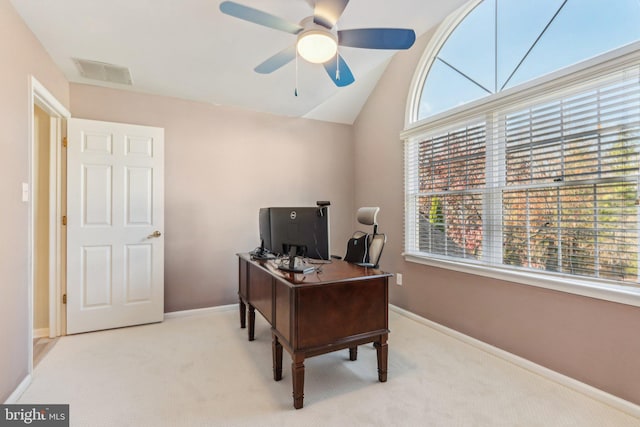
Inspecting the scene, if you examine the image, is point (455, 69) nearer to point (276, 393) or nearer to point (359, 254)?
point (359, 254)

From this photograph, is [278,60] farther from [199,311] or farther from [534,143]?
[199,311]

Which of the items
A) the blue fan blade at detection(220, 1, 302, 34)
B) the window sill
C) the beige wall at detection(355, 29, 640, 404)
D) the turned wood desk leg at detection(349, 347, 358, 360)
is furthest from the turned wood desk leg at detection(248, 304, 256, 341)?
the blue fan blade at detection(220, 1, 302, 34)

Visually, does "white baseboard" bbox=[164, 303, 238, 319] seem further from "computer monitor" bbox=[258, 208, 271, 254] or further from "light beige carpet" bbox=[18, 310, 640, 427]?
"computer monitor" bbox=[258, 208, 271, 254]

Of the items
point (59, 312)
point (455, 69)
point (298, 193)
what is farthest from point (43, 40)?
point (455, 69)

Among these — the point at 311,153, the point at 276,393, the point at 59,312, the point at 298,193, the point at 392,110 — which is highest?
the point at 392,110

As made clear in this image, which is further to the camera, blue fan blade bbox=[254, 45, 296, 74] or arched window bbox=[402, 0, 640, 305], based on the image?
blue fan blade bbox=[254, 45, 296, 74]

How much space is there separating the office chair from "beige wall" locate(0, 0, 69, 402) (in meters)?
2.45

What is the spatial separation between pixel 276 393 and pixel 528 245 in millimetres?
2152

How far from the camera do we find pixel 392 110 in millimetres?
3682

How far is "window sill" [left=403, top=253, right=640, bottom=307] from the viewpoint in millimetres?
1852

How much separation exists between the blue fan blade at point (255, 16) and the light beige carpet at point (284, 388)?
2230 mm

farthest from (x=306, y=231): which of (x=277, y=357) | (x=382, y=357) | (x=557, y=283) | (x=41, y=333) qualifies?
(x=41, y=333)

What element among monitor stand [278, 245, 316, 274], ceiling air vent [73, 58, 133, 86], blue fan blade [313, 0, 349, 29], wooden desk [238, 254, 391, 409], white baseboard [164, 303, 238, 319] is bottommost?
white baseboard [164, 303, 238, 319]

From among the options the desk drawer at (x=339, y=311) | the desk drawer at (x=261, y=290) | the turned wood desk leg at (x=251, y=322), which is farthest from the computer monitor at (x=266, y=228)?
the desk drawer at (x=339, y=311)
